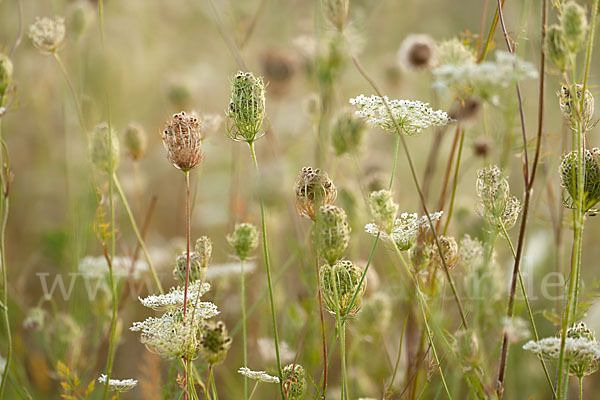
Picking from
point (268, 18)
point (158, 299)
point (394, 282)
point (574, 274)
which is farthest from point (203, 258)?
point (268, 18)

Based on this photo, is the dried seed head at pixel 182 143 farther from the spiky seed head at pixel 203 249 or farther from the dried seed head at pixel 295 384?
the dried seed head at pixel 295 384

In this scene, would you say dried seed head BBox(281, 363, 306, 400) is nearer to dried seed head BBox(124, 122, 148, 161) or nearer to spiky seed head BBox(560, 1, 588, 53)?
spiky seed head BBox(560, 1, 588, 53)

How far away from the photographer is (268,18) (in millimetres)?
5336

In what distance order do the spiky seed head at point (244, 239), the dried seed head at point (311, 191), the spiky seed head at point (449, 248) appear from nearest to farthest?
the dried seed head at point (311, 191)
the spiky seed head at point (449, 248)
the spiky seed head at point (244, 239)

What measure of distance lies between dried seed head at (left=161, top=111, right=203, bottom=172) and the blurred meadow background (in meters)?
A: 0.10

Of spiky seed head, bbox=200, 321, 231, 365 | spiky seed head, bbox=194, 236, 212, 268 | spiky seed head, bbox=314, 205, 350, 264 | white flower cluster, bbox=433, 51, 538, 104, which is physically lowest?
spiky seed head, bbox=200, 321, 231, 365

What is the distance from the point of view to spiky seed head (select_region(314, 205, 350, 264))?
1.25 meters

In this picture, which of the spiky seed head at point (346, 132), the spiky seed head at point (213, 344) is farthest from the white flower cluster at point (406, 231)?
the spiky seed head at point (346, 132)

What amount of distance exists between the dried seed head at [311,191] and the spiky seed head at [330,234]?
8 cm

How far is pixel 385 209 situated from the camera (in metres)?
1.29

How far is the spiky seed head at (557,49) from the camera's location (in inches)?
46.8

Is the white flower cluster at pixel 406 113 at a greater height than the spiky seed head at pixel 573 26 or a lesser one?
lesser

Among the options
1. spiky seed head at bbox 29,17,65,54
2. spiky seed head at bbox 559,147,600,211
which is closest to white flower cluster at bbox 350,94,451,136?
spiky seed head at bbox 559,147,600,211

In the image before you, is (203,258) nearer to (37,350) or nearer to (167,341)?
(167,341)
